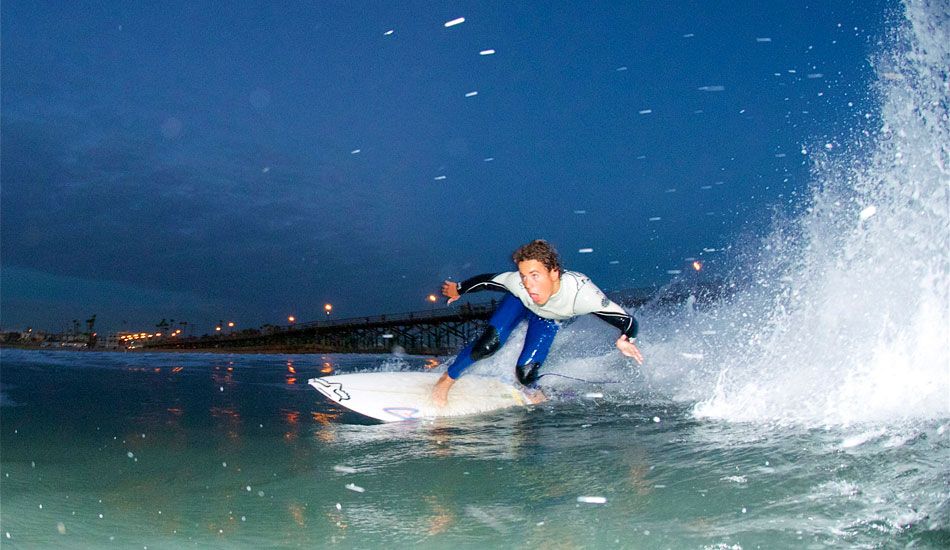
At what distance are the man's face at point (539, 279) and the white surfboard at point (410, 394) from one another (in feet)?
6.02

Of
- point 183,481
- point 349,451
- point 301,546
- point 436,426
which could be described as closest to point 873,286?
point 436,426

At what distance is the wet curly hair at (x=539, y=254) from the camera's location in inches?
231

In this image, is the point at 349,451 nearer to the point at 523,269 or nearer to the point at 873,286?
the point at 523,269

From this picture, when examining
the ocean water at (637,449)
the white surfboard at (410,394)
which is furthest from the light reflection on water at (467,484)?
the white surfboard at (410,394)

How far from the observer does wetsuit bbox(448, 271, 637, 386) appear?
620 centimetres

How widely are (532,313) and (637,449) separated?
294 centimetres

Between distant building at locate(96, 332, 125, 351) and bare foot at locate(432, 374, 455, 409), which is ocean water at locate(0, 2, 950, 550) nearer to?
bare foot at locate(432, 374, 455, 409)

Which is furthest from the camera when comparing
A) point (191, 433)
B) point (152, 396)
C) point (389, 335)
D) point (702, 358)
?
point (389, 335)

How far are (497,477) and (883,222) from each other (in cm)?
547

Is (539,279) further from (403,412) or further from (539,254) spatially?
(403,412)

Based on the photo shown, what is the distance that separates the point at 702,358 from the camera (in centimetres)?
971

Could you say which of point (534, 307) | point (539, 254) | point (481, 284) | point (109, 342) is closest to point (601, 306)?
point (534, 307)

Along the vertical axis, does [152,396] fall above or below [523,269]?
below

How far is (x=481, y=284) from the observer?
6.71 metres
